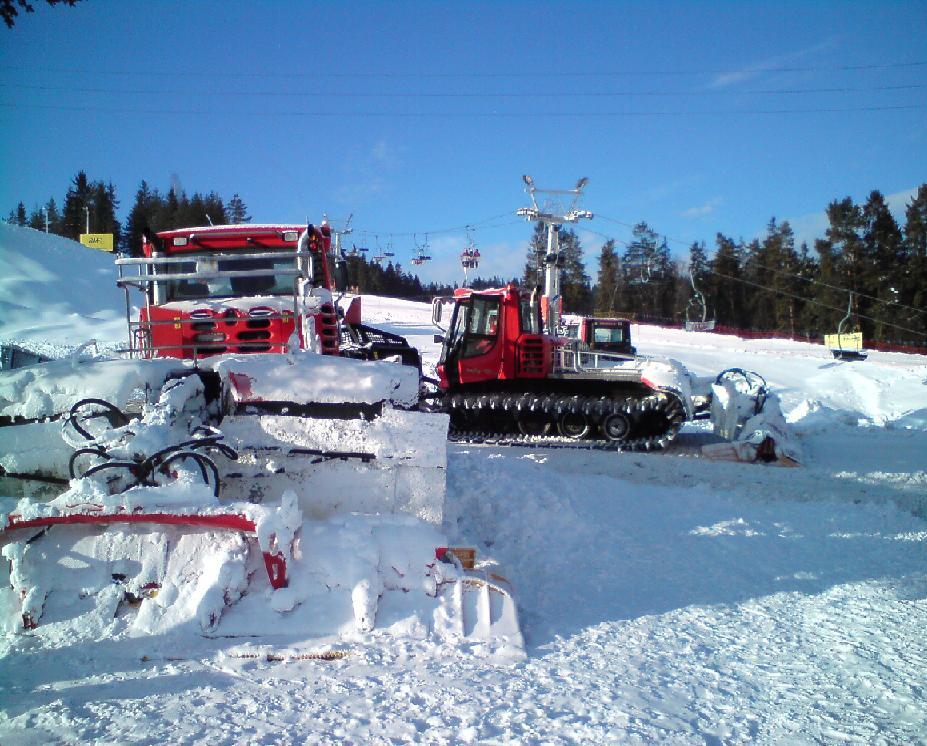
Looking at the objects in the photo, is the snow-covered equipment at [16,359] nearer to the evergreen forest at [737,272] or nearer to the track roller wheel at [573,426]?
the track roller wheel at [573,426]

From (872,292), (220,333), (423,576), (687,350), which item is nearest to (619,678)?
(423,576)

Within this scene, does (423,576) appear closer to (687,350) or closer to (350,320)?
(350,320)

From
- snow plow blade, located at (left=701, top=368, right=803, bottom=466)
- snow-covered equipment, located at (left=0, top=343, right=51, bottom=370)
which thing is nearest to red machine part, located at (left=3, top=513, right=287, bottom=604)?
snow-covered equipment, located at (left=0, top=343, right=51, bottom=370)

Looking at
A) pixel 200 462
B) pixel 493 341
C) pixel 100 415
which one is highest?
pixel 493 341

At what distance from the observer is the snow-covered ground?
2.65 meters

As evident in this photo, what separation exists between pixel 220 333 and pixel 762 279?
7077 centimetres

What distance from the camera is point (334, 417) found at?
4172 millimetres

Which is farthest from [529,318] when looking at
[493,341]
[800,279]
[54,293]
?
[800,279]

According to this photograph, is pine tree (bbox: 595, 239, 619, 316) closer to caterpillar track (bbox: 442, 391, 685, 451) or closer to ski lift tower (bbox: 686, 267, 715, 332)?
ski lift tower (bbox: 686, 267, 715, 332)

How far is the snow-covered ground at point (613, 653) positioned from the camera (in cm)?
265

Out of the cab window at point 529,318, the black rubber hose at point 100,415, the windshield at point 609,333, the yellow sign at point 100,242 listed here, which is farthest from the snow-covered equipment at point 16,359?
the yellow sign at point 100,242

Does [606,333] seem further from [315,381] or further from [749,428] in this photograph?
[315,381]

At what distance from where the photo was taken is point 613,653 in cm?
344

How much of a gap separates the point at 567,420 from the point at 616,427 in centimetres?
80
